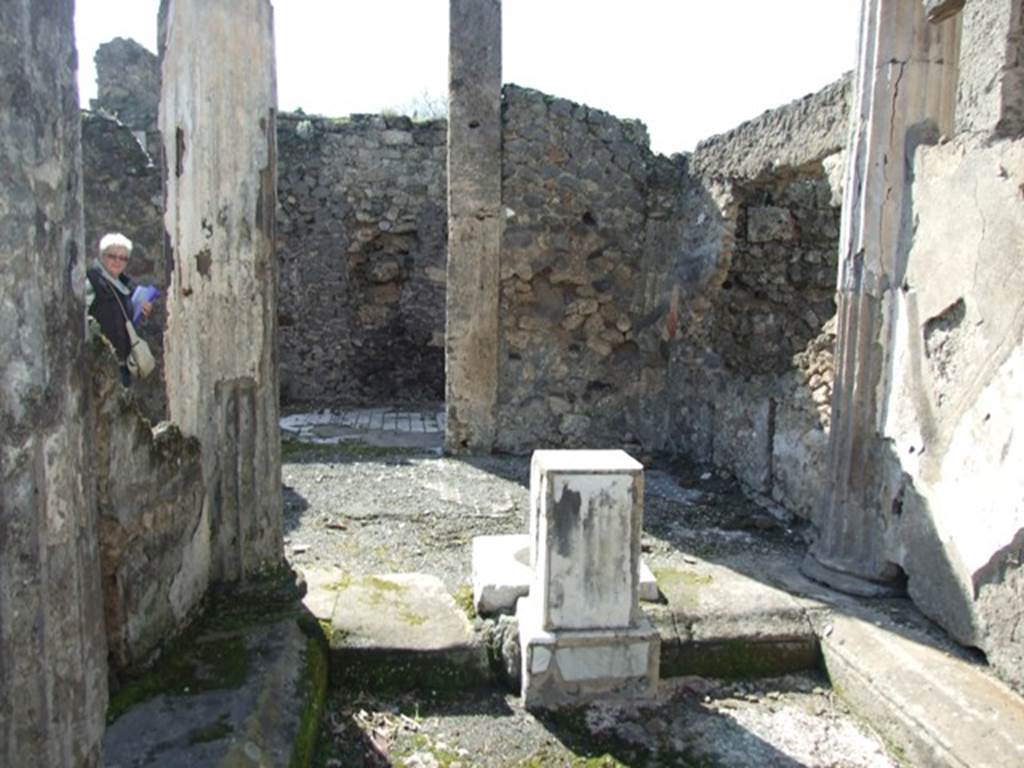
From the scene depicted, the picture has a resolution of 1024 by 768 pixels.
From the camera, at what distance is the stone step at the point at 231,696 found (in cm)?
252

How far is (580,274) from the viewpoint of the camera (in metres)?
Result: 7.36

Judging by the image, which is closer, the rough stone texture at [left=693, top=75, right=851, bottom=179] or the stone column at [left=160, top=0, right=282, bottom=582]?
the stone column at [left=160, top=0, right=282, bottom=582]

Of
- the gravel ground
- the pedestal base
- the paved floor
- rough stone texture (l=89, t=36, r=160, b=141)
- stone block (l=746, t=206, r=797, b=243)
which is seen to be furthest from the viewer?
rough stone texture (l=89, t=36, r=160, b=141)

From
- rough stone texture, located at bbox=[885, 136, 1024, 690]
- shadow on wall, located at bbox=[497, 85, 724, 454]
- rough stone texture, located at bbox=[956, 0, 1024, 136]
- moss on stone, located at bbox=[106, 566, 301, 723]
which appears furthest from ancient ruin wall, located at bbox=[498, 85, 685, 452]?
moss on stone, located at bbox=[106, 566, 301, 723]

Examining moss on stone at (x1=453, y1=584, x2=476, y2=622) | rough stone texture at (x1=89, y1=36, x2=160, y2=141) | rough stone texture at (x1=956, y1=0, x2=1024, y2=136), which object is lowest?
moss on stone at (x1=453, y1=584, x2=476, y2=622)

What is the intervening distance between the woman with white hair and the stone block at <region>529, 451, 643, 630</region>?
248 cm

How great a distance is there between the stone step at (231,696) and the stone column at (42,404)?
3.34 ft

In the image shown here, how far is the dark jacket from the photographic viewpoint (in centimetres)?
450

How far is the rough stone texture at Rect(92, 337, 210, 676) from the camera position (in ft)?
9.25

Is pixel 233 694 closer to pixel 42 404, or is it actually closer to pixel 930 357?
pixel 42 404

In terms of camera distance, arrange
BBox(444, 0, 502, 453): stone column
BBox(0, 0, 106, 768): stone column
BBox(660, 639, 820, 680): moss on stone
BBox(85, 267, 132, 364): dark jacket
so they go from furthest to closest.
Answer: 1. BBox(444, 0, 502, 453): stone column
2. BBox(85, 267, 132, 364): dark jacket
3. BBox(660, 639, 820, 680): moss on stone
4. BBox(0, 0, 106, 768): stone column

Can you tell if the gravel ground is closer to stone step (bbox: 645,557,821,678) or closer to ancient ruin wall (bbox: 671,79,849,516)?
stone step (bbox: 645,557,821,678)

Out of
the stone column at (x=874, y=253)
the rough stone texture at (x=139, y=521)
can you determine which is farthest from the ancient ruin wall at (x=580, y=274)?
the rough stone texture at (x=139, y=521)

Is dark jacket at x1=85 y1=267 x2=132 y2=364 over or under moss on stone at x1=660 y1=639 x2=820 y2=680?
over
